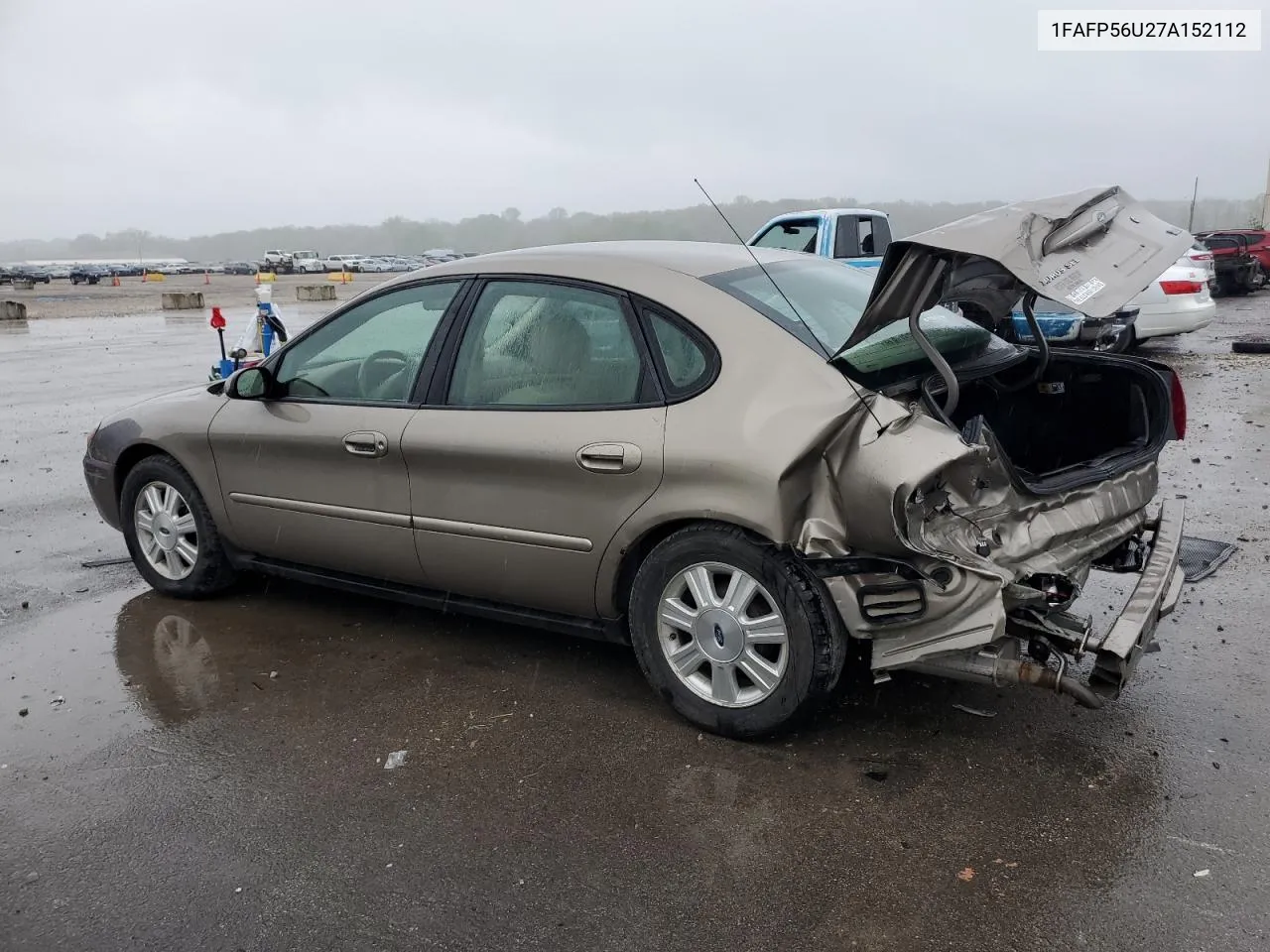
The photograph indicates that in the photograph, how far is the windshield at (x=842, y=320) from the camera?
138 inches

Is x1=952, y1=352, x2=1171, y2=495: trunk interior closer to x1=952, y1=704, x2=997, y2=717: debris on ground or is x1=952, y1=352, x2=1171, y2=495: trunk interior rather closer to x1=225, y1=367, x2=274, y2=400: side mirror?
x1=952, y1=704, x2=997, y2=717: debris on ground

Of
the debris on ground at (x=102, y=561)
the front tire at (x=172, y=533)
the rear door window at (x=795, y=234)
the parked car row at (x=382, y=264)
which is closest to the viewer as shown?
the front tire at (x=172, y=533)

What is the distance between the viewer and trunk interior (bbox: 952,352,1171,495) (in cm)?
418

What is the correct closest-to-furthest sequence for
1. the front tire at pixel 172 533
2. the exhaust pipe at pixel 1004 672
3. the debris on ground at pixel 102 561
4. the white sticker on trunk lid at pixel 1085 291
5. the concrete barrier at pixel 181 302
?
the white sticker on trunk lid at pixel 1085 291, the exhaust pipe at pixel 1004 672, the front tire at pixel 172 533, the debris on ground at pixel 102 561, the concrete barrier at pixel 181 302

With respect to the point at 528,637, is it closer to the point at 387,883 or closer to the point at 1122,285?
the point at 387,883

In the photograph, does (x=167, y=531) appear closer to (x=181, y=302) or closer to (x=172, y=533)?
(x=172, y=533)

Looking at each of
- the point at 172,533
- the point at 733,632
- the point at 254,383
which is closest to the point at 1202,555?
the point at 733,632

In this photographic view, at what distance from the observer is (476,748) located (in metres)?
3.63

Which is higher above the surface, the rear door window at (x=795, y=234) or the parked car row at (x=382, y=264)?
the parked car row at (x=382, y=264)

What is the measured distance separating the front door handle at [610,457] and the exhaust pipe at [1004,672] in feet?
3.69

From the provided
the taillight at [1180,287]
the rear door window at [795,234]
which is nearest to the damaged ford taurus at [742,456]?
the rear door window at [795,234]

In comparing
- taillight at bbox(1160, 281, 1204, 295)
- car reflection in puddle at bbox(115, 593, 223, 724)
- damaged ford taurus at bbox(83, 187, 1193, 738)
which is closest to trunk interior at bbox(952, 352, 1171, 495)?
damaged ford taurus at bbox(83, 187, 1193, 738)

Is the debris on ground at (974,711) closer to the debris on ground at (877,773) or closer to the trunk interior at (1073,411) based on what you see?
the debris on ground at (877,773)

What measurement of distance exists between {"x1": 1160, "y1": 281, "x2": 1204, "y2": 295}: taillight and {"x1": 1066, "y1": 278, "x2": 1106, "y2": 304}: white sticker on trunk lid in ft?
36.7
